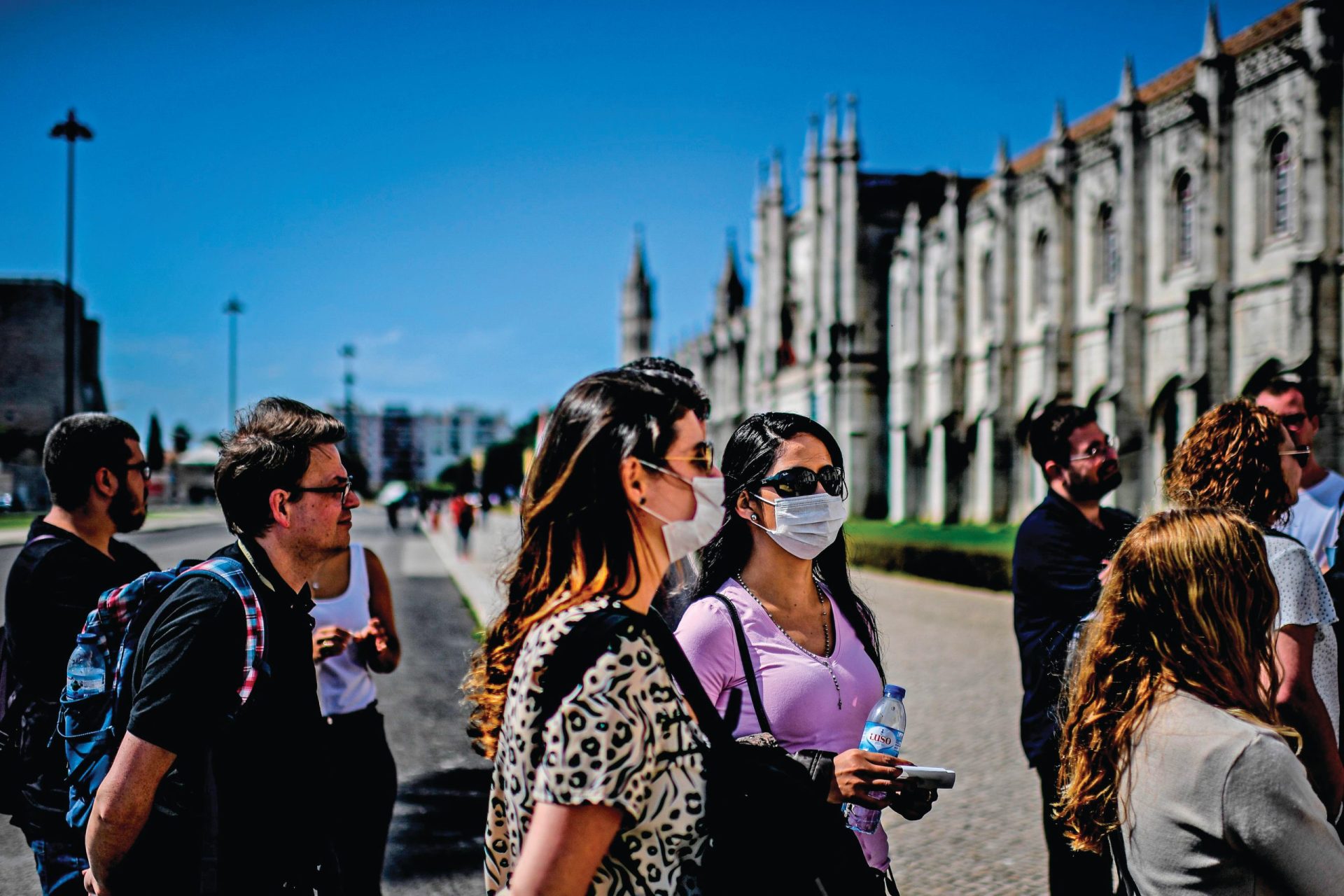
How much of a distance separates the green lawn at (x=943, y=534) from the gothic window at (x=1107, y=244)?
875 cm

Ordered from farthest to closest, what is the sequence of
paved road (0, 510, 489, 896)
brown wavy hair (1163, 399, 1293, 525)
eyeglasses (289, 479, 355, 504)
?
paved road (0, 510, 489, 896) < brown wavy hair (1163, 399, 1293, 525) < eyeglasses (289, 479, 355, 504)

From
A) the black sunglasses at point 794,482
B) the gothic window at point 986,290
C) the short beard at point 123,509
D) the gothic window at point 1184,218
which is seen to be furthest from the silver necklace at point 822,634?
the gothic window at point 986,290

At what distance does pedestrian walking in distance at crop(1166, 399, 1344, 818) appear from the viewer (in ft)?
10.1

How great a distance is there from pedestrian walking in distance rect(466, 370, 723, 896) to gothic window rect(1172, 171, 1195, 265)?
31.3 metres

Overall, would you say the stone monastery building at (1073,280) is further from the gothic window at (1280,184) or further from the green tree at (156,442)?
the green tree at (156,442)

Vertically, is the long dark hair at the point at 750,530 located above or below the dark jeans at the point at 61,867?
Result: above

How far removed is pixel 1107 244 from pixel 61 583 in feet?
115

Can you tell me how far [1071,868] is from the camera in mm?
3842

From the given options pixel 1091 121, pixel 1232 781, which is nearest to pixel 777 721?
pixel 1232 781

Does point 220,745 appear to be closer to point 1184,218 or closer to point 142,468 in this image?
point 142,468

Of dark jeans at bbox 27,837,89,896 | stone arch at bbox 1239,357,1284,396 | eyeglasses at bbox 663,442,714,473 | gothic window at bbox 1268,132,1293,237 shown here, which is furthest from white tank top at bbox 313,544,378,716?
gothic window at bbox 1268,132,1293,237

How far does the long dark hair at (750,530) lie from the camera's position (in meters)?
3.11

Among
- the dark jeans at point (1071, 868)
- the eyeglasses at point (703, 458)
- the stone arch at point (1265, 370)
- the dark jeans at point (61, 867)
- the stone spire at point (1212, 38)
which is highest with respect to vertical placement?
the stone spire at point (1212, 38)

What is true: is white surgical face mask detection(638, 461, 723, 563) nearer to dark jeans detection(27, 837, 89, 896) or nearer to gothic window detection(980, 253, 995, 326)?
dark jeans detection(27, 837, 89, 896)
